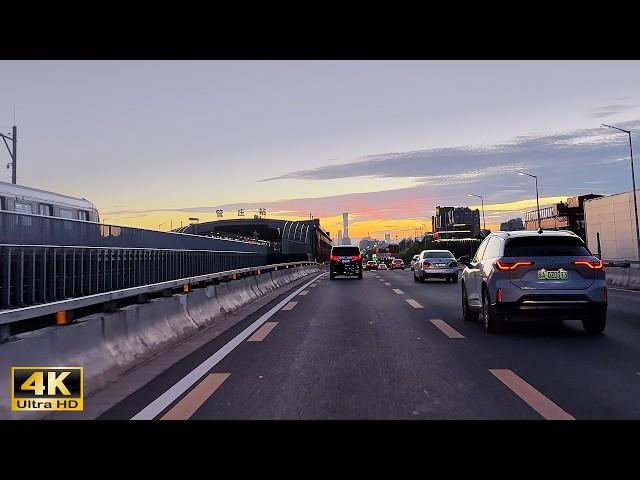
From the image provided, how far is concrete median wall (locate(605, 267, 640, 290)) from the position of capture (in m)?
23.4

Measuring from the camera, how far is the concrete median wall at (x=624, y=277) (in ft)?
76.8

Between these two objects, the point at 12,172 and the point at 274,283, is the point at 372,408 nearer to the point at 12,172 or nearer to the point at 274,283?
the point at 274,283

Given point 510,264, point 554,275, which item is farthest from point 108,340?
point 554,275

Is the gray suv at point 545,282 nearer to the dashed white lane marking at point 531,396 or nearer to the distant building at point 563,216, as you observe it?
the dashed white lane marking at point 531,396

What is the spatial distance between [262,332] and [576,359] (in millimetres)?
5425

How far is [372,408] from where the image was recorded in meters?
5.78

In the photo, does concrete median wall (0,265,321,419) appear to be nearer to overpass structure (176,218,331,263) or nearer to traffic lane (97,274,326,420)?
traffic lane (97,274,326,420)

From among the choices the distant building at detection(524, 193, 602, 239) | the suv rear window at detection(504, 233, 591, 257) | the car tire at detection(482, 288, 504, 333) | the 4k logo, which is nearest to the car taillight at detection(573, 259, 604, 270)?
the suv rear window at detection(504, 233, 591, 257)

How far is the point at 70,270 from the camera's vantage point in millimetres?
11586

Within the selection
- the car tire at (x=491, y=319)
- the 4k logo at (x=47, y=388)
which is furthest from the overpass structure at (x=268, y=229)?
the 4k logo at (x=47, y=388)

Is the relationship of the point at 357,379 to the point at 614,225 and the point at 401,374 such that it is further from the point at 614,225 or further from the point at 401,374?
the point at 614,225

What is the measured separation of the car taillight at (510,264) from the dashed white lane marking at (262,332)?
4.16 meters

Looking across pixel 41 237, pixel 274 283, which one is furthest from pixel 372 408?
pixel 274 283
